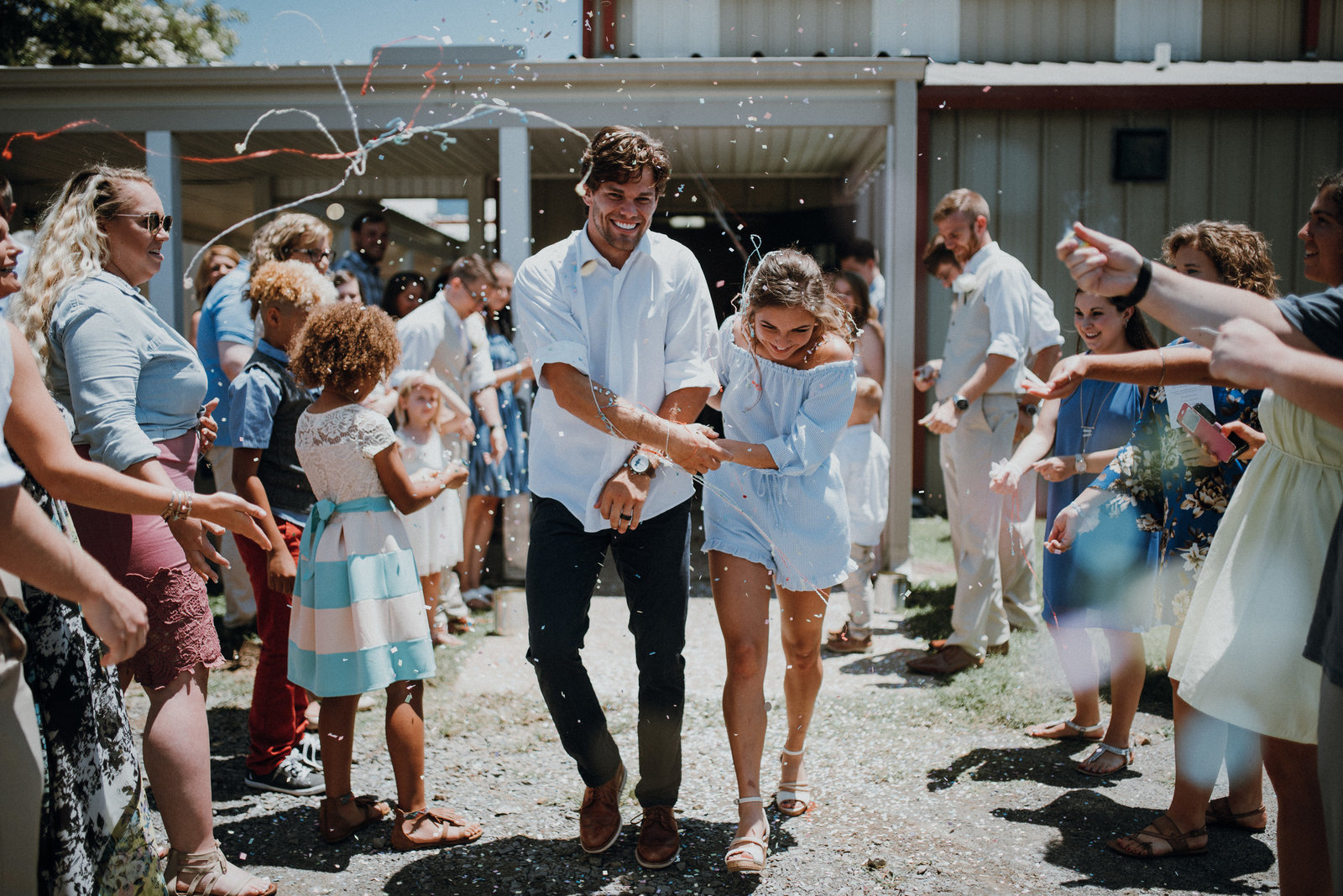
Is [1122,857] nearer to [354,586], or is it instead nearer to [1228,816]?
[1228,816]

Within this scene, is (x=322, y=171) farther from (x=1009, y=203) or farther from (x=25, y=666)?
(x=25, y=666)

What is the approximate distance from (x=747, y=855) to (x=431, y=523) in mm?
2380

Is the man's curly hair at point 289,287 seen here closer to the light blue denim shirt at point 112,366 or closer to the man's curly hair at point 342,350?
the man's curly hair at point 342,350

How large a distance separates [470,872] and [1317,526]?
219cm

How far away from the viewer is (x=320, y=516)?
264 cm

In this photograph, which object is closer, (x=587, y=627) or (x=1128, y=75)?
(x=587, y=627)

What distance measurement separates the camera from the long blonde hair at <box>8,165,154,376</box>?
219cm

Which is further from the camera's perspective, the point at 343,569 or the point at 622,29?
the point at 622,29

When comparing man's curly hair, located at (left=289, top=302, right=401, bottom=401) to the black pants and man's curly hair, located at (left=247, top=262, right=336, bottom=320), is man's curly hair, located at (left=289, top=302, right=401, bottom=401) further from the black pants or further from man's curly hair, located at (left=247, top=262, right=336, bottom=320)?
the black pants

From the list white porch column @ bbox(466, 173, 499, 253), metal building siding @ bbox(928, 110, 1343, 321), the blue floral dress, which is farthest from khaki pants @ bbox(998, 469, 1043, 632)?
white porch column @ bbox(466, 173, 499, 253)

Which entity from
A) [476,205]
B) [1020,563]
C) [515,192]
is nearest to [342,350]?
[515,192]

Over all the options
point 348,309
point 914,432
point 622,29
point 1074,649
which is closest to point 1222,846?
point 1074,649

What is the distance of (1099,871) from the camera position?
241cm

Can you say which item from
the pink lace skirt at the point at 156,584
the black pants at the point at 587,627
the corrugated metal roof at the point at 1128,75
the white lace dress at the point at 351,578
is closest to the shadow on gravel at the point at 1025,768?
the black pants at the point at 587,627
